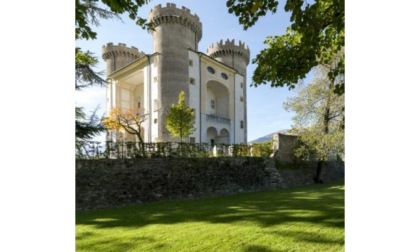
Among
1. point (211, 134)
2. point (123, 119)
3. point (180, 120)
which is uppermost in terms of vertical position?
point (123, 119)

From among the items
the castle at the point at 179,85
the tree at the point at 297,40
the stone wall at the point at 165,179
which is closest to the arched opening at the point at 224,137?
the castle at the point at 179,85

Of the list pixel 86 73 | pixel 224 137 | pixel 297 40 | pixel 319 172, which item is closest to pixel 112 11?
pixel 297 40

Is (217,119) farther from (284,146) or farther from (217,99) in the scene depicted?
(284,146)

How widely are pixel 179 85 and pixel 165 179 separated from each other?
11.0 meters

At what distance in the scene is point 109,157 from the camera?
27.0ft

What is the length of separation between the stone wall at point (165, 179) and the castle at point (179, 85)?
24.3 feet

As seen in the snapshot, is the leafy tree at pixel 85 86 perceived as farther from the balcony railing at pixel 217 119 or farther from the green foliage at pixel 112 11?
the balcony railing at pixel 217 119

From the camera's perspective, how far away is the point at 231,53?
25797mm

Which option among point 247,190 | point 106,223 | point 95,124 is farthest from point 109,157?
point 247,190
